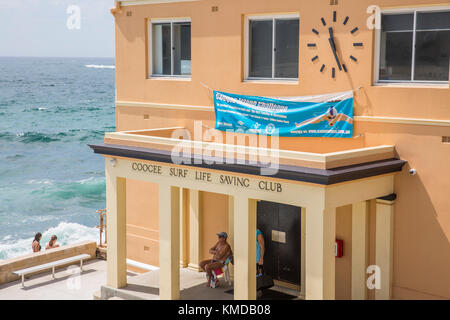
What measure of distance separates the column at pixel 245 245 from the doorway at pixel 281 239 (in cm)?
244

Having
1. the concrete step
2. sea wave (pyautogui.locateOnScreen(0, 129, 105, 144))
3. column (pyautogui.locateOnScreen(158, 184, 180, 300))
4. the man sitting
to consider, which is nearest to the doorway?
the man sitting

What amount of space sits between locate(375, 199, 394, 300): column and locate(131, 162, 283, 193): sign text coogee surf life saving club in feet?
8.45

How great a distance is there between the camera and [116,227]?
54.1 feet

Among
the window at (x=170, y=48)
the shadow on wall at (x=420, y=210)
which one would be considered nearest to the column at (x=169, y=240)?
the window at (x=170, y=48)

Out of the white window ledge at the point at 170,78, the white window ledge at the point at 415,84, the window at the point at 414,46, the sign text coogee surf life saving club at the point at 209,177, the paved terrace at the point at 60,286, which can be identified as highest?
the window at the point at 414,46

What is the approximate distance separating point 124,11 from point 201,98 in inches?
147

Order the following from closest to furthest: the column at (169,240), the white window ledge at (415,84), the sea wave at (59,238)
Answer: the white window ledge at (415,84)
the column at (169,240)
the sea wave at (59,238)

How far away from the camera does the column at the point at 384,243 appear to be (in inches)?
567

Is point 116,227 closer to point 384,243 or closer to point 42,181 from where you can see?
point 384,243

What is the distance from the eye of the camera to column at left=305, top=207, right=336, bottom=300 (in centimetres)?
1270

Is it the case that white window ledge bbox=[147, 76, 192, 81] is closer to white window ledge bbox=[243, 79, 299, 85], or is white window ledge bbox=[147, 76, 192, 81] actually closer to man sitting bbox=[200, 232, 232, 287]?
white window ledge bbox=[243, 79, 299, 85]

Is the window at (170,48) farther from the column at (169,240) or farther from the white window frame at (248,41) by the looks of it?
the column at (169,240)

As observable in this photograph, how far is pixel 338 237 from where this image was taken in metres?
15.4
